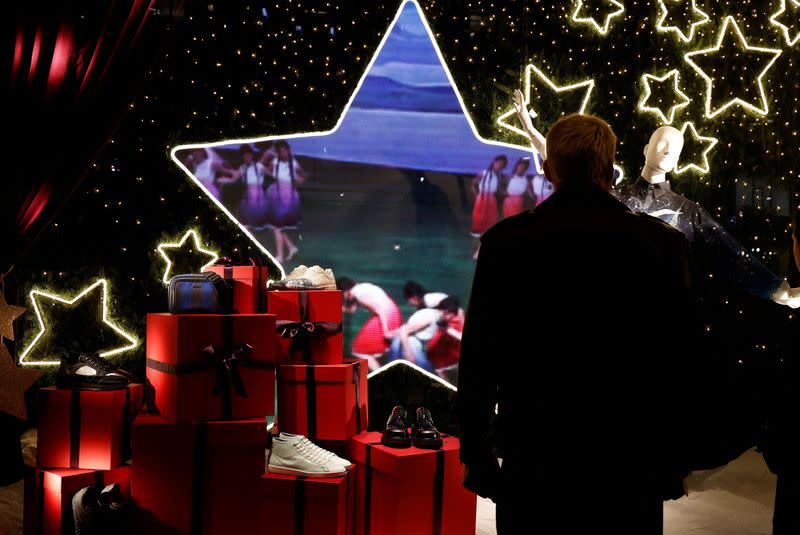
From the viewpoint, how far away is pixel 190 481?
2.68m

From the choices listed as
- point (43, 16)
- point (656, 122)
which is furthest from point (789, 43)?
point (43, 16)

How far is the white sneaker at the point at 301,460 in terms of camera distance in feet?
8.78

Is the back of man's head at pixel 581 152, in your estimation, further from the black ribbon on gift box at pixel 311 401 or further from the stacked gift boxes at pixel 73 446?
the stacked gift boxes at pixel 73 446

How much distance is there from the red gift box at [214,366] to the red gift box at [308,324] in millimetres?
206

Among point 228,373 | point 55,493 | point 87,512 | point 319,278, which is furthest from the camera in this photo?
point 319,278

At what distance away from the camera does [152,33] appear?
3.17 m

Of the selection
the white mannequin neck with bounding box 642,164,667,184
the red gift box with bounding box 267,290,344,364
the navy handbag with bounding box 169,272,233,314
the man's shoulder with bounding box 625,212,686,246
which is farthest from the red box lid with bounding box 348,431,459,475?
the white mannequin neck with bounding box 642,164,667,184

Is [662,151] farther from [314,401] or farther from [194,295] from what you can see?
[194,295]

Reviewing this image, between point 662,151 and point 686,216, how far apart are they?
43 centimetres

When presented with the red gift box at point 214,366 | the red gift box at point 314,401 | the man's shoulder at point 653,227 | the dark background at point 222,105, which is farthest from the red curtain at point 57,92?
the man's shoulder at point 653,227

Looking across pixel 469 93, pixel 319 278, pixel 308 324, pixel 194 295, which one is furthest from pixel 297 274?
pixel 469 93

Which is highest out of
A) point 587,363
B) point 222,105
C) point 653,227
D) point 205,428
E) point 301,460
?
Result: point 222,105

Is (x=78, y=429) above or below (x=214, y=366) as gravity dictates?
below

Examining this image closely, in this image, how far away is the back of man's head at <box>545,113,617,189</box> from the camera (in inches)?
57.9
